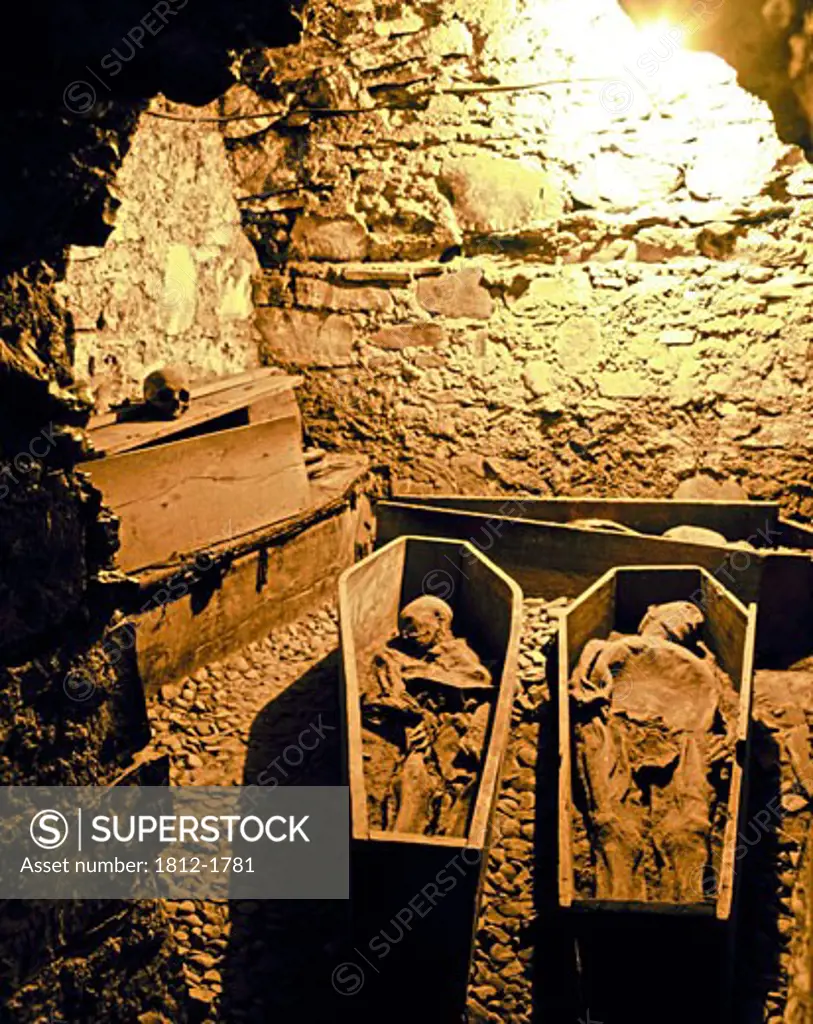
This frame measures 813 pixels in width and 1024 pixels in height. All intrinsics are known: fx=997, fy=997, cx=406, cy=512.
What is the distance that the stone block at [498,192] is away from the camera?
19.8 feet

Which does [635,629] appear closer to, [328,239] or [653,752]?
[653,752]

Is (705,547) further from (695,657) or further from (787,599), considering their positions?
(695,657)

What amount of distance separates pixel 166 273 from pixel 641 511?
3.03m

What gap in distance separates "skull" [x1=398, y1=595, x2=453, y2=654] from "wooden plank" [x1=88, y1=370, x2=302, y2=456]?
1.35 meters

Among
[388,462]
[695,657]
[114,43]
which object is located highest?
[114,43]

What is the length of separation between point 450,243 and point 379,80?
3.54ft

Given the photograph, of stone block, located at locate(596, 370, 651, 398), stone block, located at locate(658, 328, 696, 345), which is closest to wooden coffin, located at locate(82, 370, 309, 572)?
stone block, located at locate(596, 370, 651, 398)

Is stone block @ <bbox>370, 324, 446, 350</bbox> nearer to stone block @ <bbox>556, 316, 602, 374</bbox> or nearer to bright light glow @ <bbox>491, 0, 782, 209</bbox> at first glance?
stone block @ <bbox>556, 316, 602, 374</bbox>

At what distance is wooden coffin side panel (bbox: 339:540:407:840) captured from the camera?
314 centimetres

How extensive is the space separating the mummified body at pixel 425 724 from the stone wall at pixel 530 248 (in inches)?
81.0

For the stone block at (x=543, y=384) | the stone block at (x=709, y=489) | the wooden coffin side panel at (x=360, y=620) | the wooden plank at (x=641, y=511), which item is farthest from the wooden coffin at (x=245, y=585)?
the stone block at (x=709, y=489)

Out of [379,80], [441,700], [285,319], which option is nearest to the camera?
[441,700]

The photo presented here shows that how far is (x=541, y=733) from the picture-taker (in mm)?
4215

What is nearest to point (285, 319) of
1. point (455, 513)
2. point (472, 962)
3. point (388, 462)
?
point (388, 462)
